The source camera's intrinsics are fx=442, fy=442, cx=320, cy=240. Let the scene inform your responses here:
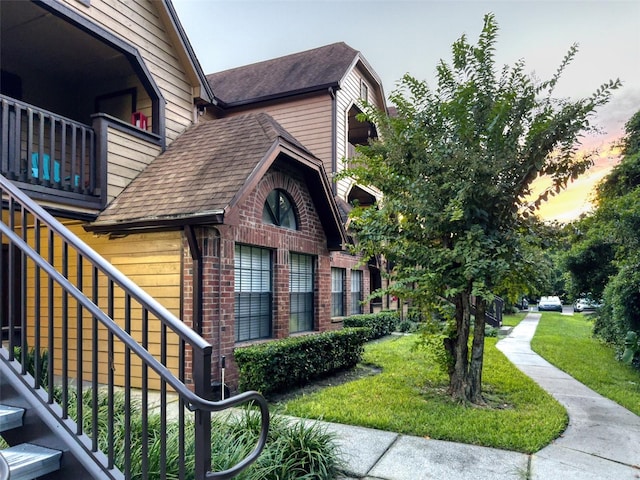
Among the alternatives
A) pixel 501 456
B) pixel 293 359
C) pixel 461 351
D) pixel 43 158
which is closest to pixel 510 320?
pixel 461 351

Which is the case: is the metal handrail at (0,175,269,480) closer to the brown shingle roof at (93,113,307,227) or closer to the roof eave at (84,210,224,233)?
the roof eave at (84,210,224,233)

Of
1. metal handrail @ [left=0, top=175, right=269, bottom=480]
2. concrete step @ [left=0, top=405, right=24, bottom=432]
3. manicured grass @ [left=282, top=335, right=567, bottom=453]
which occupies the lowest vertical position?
manicured grass @ [left=282, top=335, right=567, bottom=453]

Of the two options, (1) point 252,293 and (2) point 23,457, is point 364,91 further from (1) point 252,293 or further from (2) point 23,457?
(2) point 23,457

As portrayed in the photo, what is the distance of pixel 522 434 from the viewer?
4656mm

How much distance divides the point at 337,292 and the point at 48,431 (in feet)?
32.2

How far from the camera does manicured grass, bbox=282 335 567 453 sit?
185 inches

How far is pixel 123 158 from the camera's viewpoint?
7383 millimetres

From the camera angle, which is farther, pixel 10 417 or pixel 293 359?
pixel 293 359

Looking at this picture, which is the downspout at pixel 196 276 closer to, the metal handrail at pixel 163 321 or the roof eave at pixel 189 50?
the metal handrail at pixel 163 321

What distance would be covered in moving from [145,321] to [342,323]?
9.29 metres

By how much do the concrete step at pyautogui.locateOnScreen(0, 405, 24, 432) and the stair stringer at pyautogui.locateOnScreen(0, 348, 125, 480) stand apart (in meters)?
0.03

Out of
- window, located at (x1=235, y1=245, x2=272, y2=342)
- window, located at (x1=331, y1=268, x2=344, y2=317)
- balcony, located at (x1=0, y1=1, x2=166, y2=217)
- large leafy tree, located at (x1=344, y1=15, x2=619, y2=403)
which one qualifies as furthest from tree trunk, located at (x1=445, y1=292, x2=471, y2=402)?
balcony, located at (x1=0, y1=1, x2=166, y2=217)

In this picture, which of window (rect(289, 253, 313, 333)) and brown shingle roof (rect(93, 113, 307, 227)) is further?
window (rect(289, 253, 313, 333))

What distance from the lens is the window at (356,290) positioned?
1304 cm
